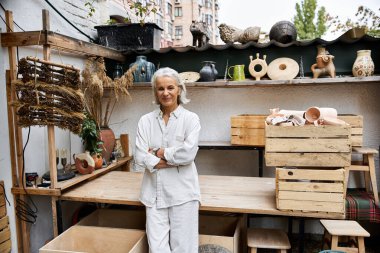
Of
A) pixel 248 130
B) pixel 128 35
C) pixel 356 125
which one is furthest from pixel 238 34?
pixel 356 125

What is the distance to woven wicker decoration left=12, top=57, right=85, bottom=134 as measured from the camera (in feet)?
8.76

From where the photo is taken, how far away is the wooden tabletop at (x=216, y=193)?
269 centimetres

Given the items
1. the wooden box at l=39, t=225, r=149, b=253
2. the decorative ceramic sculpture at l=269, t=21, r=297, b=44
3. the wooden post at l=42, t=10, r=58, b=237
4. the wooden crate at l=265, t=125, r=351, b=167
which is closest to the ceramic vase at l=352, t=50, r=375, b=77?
the decorative ceramic sculpture at l=269, t=21, r=297, b=44

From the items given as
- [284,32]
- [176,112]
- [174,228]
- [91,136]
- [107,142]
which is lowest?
[174,228]

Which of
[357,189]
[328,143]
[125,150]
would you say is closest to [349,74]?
[357,189]

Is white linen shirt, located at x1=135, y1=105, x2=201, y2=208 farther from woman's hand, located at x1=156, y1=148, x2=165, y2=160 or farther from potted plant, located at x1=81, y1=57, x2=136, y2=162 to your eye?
potted plant, located at x1=81, y1=57, x2=136, y2=162

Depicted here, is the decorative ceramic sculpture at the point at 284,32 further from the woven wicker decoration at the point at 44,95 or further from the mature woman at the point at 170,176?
the woven wicker decoration at the point at 44,95

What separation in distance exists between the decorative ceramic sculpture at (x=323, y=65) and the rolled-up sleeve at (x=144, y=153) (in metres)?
2.29

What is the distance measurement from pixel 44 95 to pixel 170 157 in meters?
1.23

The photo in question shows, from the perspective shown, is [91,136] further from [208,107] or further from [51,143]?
[208,107]

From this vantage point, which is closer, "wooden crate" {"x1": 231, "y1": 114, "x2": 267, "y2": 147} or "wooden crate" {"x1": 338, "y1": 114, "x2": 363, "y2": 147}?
"wooden crate" {"x1": 338, "y1": 114, "x2": 363, "y2": 147}

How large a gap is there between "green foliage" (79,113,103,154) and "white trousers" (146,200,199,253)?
4.41ft

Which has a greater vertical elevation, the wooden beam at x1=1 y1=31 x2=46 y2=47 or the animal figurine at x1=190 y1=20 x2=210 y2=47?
the animal figurine at x1=190 y1=20 x2=210 y2=47

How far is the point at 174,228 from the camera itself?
8.65ft
